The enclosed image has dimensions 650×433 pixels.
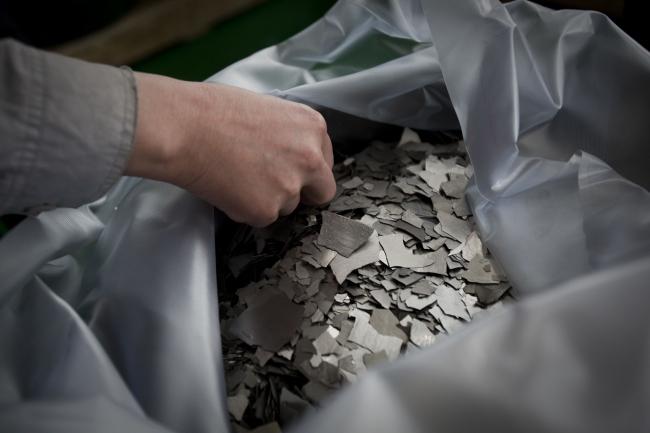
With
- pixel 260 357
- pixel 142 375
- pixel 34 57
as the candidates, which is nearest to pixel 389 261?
pixel 260 357

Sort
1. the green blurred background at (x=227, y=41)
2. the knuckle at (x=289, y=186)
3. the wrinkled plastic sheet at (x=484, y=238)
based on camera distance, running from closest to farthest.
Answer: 1. the wrinkled plastic sheet at (x=484, y=238)
2. the knuckle at (x=289, y=186)
3. the green blurred background at (x=227, y=41)

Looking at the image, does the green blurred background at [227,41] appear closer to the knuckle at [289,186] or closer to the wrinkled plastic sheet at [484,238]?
the wrinkled plastic sheet at [484,238]

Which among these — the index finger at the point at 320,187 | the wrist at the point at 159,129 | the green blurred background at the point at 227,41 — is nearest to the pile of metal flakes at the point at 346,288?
the index finger at the point at 320,187

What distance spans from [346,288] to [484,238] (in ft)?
0.62

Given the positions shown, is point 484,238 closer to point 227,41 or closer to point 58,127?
point 58,127

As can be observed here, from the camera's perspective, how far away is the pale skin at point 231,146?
508mm

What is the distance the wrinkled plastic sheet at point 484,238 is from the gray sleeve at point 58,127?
0.47 feet

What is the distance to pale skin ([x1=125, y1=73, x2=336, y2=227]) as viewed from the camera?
508 millimetres

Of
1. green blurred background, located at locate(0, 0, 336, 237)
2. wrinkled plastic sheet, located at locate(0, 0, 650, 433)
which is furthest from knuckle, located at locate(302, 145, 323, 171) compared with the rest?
green blurred background, located at locate(0, 0, 336, 237)

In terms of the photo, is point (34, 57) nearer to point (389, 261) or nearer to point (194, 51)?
point (389, 261)

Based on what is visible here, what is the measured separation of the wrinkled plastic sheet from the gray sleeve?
0.47 feet

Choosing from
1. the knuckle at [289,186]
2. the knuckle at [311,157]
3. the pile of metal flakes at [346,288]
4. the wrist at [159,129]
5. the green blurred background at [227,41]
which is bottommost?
the pile of metal flakes at [346,288]

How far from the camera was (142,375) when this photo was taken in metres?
0.53

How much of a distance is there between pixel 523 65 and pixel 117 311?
1.98 feet
